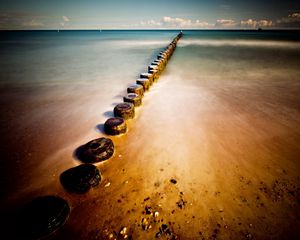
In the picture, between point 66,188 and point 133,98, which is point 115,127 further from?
point 66,188

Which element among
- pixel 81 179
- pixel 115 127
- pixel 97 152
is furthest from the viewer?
pixel 115 127

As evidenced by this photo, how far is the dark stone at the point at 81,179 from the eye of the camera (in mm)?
2490

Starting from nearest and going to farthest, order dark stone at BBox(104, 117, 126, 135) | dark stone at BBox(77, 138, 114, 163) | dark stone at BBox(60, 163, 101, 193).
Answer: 1. dark stone at BBox(60, 163, 101, 193)
2. dark stone at BBox(77, 138, 114, 163)
3. dark stone at BBox(104, 117, 126, 135)

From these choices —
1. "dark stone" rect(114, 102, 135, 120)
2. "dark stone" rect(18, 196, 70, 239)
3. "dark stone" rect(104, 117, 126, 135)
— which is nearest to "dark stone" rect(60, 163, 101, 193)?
"dark stone" rect(18, 196, 70, 239)

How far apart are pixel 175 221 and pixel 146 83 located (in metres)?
4.92

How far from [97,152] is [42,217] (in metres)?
1.25

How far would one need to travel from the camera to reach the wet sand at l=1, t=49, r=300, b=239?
216 cm

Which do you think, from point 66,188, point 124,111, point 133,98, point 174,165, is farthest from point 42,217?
point 133,98

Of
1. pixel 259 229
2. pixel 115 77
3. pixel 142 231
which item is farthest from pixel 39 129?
pixel 115 77

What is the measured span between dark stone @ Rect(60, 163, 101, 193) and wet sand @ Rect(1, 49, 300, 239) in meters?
0.10

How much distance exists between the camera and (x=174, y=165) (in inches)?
121

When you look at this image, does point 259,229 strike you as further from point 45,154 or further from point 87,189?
point 45,154

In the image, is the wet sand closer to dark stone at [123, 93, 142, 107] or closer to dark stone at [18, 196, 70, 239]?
dark stone at [18, 196, 70, 239]

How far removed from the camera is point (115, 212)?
227 centimetres
